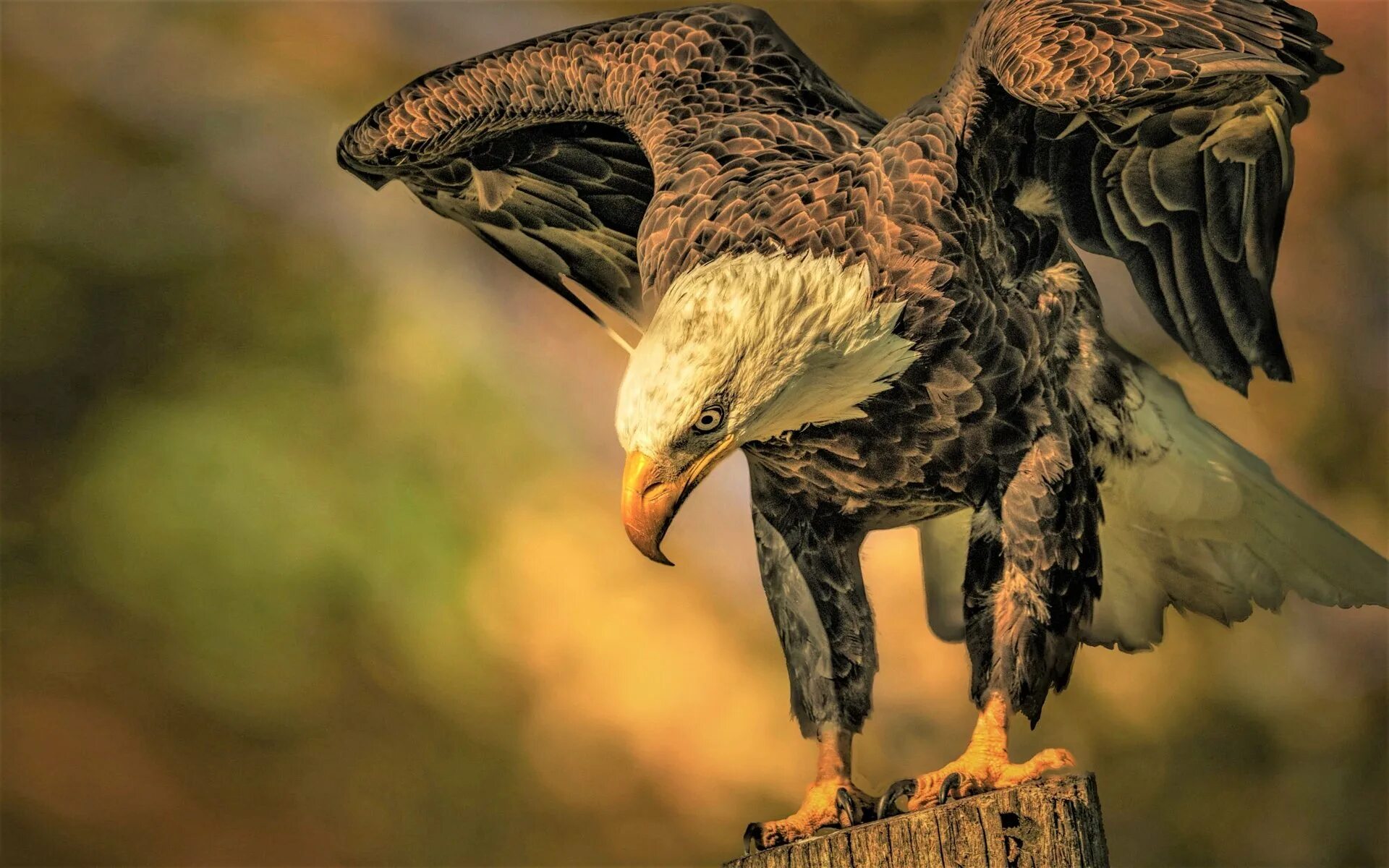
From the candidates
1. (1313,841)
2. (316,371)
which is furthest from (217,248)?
(1313,841)

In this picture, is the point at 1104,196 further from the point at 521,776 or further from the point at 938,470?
the point at 521,776

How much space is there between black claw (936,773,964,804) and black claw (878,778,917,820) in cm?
6

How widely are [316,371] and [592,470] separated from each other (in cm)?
97

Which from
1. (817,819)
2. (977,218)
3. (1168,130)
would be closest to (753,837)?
(817,819)

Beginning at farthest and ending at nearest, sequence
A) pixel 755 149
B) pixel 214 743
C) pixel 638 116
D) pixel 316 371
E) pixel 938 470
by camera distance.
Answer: pixel 316 371 < pixel 214 743 < pixel 638 116 < pixel 755 149 < pixel 938 470

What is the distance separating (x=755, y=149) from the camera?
2148mm

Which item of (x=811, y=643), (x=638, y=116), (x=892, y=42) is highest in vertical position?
(x=892, y=42)

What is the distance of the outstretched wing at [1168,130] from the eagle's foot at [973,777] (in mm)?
→ 825

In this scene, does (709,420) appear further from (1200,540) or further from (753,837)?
(1200,540)

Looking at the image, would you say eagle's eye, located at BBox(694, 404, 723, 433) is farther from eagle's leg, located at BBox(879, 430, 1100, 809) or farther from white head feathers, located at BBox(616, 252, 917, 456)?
eagle's leg, located at BBox(879, 430, 1100, 809)

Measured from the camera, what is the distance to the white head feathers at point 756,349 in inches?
71.9

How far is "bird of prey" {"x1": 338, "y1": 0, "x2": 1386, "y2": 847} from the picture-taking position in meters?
1.86

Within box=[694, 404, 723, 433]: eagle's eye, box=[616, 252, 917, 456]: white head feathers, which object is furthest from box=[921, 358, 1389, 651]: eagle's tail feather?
box=[694, 404, 723, 433]: eagle's eye

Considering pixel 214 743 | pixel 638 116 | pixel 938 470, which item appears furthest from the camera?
pixel 214 743
